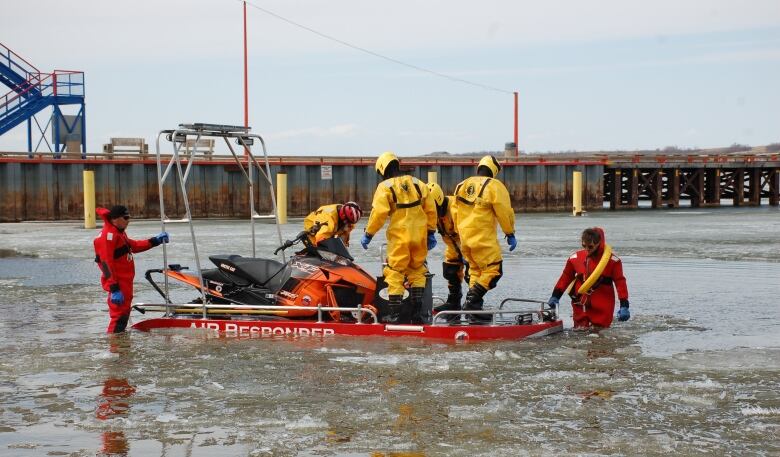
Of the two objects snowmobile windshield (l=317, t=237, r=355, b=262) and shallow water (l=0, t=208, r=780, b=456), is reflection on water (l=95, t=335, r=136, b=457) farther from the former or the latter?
snowmobile windshield (l=317, t=237, r=355, b=262)

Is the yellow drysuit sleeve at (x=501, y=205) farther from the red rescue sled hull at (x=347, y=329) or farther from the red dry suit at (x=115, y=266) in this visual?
the red dry suit at (x=115, y=266)

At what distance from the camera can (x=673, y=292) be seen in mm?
11914

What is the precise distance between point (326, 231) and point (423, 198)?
112cm

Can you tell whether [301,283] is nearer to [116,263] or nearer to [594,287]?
[116,263]

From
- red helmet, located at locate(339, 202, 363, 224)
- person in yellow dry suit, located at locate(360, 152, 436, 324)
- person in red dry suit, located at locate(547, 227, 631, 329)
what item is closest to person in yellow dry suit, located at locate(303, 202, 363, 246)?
red helmet, located at locate(339, 202, 363, 224)

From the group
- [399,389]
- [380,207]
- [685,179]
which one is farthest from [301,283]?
[685,179]

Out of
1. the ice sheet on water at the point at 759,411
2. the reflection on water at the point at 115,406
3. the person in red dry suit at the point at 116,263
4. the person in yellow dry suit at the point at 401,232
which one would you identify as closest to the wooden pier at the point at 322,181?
the person in red dry suit at the point at 116,263

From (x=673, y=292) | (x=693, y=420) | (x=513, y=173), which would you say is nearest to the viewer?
(x=693, y=420)

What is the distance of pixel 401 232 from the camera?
8703 mm

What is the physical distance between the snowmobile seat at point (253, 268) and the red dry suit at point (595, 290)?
8.71 ft

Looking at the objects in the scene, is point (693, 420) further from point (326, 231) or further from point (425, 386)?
point (326, 231)

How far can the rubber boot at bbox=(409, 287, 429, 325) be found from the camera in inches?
348

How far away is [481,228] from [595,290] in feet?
3.89

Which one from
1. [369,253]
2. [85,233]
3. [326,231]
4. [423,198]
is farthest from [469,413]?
[85,233]
